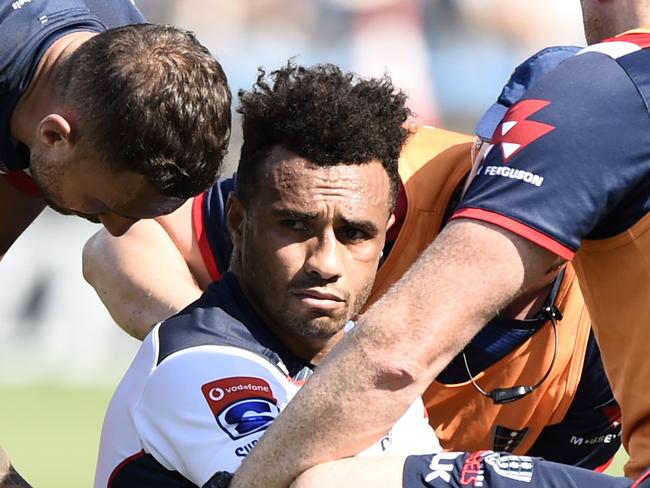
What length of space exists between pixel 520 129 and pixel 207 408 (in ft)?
3.15

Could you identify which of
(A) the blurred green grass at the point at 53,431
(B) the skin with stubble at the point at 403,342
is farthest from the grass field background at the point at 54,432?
(B) the skin with stubble at the point at 403,342

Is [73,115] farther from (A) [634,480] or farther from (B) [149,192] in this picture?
(A) [634,480]

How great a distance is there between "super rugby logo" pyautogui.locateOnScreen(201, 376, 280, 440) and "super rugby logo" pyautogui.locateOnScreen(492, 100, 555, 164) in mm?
804

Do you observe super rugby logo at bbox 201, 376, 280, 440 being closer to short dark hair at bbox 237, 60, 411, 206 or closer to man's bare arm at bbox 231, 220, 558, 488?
man's bare arm at bbox 231, 220, 558, 488

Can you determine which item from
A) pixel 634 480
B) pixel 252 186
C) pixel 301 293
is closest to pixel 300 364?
pixel 301 293

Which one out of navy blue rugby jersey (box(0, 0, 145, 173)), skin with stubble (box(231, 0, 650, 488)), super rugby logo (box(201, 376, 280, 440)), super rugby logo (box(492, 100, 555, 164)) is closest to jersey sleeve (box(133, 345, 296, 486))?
super rugby logo (box(201, 376, 280, 440))

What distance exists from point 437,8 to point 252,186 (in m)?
6.78

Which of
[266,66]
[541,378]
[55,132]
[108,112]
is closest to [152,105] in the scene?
[108,112]

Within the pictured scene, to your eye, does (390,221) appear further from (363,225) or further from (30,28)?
(30,28)

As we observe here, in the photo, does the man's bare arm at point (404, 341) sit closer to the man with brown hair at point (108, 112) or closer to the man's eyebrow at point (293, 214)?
the man's eyebrow at point (293, 214)

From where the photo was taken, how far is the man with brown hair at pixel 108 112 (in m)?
3.41

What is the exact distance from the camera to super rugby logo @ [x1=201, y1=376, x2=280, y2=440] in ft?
9.37

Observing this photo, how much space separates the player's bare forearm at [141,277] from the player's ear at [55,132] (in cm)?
77

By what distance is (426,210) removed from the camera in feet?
13.1
